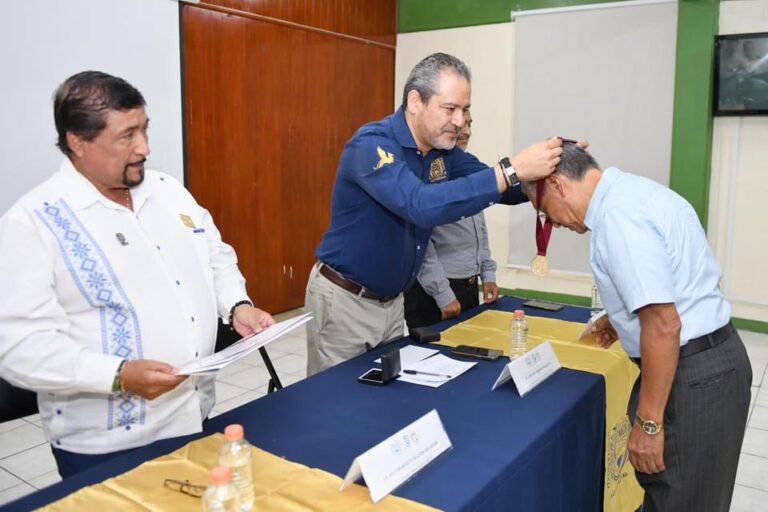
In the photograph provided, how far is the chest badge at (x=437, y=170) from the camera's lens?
2322mm

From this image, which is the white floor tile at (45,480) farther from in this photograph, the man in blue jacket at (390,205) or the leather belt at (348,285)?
the leather belt at (348,285)

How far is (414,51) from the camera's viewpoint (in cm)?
659

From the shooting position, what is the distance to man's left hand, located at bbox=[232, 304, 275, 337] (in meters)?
1.73

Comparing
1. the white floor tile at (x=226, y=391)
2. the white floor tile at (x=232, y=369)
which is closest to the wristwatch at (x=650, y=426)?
the white floor tile at (x=226, y=391)

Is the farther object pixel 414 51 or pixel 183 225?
pixel 414 51

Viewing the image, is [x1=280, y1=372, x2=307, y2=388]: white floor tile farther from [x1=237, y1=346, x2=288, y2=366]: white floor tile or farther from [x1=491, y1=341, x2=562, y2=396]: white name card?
[x1=491, y1=341, x2=562, y2=396]: white name card

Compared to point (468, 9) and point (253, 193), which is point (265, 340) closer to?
point (253, 193)

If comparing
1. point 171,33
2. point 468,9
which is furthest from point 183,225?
point 468,9

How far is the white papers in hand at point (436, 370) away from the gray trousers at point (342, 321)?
34 cm

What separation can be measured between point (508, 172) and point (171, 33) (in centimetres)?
327

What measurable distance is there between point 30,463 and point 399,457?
245cm

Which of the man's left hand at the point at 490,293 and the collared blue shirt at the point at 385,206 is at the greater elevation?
the collared blue shirt at the point at 385,206

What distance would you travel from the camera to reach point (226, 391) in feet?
12.7

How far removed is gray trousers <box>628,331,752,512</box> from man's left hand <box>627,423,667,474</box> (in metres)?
0.04
